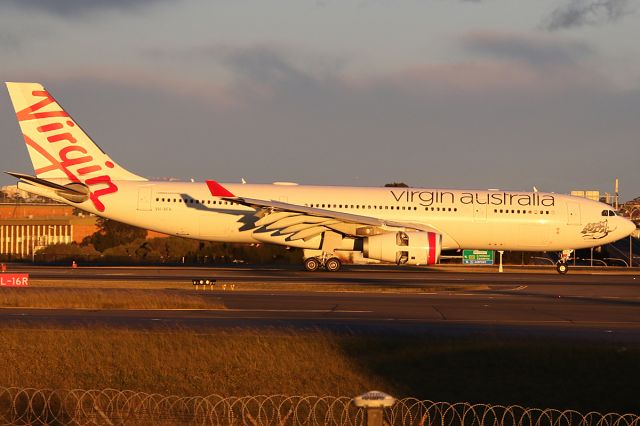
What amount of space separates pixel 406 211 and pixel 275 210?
6001 mm

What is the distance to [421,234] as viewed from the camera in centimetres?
3628

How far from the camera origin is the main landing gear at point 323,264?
3950 centimetres

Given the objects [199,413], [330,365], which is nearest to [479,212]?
[330,365]

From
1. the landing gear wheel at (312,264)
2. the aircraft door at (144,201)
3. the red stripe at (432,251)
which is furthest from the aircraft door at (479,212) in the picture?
the aircraft door at (144,201)

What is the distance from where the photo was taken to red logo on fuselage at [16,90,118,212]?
3909 centimetres

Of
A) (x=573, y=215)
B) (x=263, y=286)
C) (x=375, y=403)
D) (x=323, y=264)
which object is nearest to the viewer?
(x=375, y=403)

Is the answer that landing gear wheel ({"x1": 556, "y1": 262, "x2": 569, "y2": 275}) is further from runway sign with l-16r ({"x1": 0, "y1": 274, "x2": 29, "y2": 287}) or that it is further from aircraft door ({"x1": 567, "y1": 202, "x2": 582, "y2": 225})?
runway sign with l-16r ({"x1": 0, "y1": 274, "x2": 29, "y2": 287})

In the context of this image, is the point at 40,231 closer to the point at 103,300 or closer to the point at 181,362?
the point at 103,300

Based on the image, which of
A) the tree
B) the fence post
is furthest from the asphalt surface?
the tree

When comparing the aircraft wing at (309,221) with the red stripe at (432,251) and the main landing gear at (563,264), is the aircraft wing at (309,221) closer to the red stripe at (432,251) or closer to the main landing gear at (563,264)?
the red stripe at (432,251)

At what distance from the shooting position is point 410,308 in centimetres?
2327

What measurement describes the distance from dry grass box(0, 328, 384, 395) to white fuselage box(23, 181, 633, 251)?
22542 mm

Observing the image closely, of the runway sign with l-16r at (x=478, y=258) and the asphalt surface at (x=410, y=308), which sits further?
the runway sign with l-16r at (x=478, y=258)

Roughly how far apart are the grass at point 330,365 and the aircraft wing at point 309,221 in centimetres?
1977
